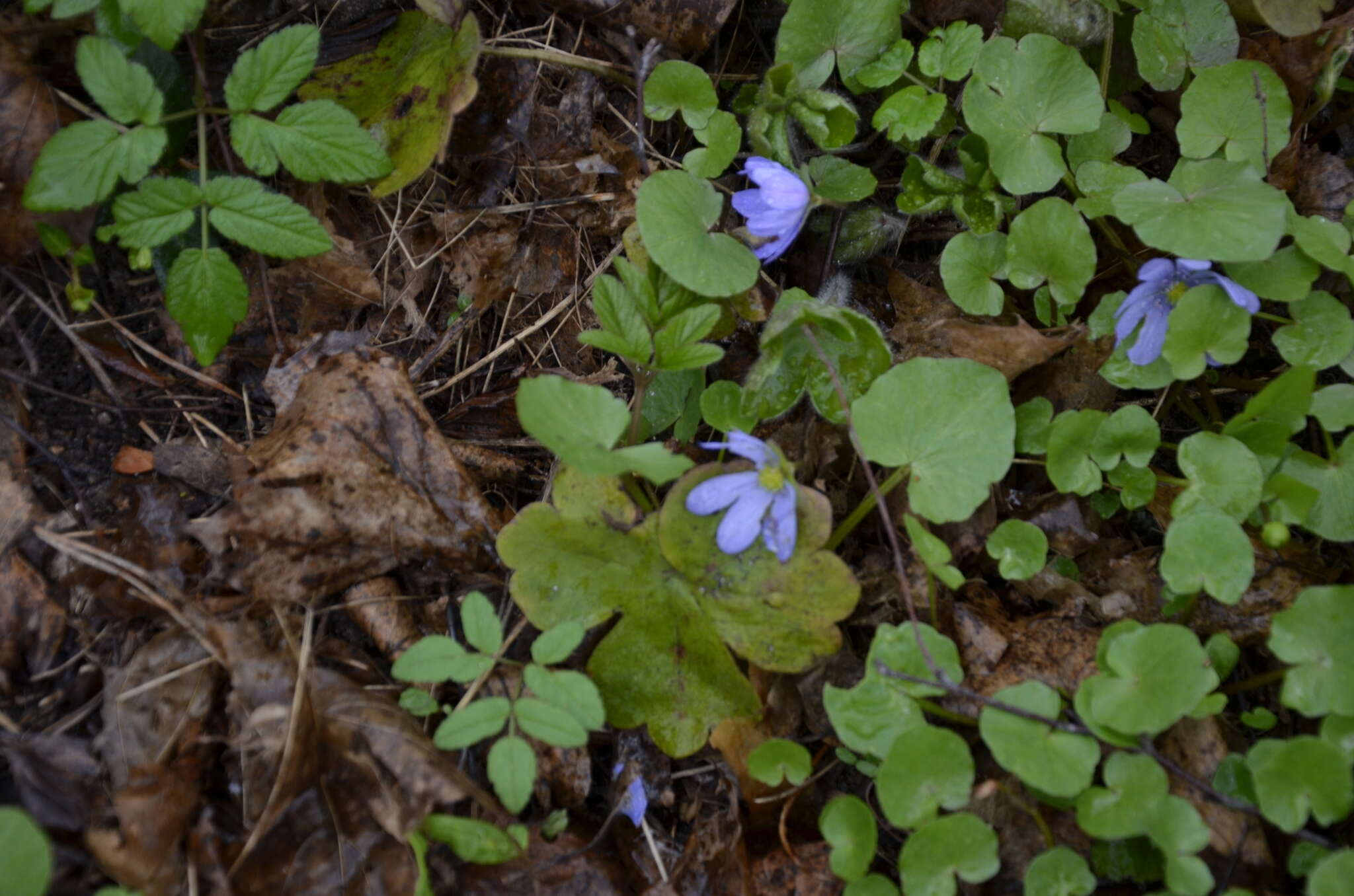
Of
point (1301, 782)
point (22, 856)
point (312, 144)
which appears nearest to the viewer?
point (22, 856)

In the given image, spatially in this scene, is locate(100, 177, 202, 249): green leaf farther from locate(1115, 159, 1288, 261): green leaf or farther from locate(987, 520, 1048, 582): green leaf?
locate(1115, 159, 1288, 261): green leaf

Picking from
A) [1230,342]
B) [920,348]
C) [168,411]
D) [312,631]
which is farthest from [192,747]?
[1230,342]

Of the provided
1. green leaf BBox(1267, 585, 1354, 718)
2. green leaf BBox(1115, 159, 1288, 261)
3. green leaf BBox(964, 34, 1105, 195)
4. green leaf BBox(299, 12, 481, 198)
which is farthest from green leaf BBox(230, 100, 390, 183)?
green leaf BBox(1267, 585, 1354, 718)

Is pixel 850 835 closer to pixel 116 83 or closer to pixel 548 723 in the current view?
pixel 548 723

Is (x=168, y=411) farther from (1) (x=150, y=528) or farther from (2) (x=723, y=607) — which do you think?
(2) (x=723, y=607)

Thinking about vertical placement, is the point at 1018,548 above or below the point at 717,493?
below

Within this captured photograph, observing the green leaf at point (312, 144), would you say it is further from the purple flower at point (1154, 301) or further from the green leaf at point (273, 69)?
the purple flower at point (1154, 301)

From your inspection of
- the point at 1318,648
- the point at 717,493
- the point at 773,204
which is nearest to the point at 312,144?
the point at 773,204
